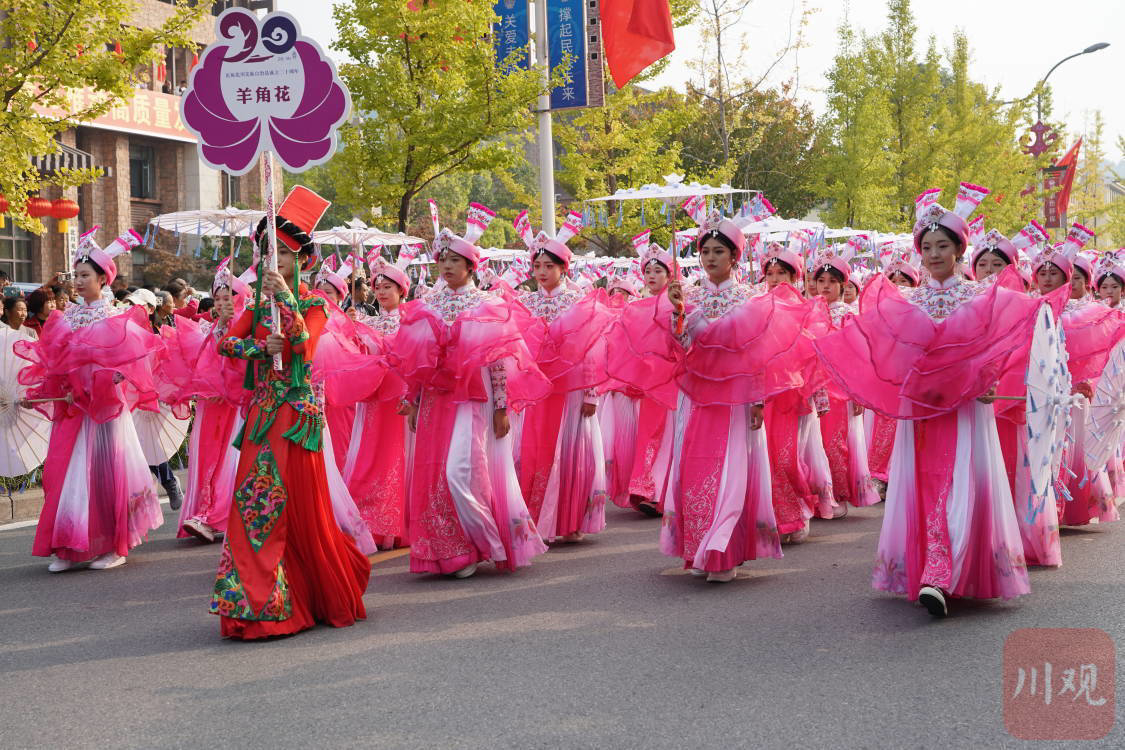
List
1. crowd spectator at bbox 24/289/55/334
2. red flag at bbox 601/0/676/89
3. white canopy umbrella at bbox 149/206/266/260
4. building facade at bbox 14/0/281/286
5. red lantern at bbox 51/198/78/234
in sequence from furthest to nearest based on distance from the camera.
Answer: building facade at bbox 14/0/281/286 < red lantern at bbox 51/198/78/234 < red flag at bbox 601/0/676/89 < white canopy umbrella at bbox 149/206/266/260 < crowd spectator at bbox 24/289/55/334

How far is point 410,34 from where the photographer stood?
14578 millimetres

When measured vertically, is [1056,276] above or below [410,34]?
below

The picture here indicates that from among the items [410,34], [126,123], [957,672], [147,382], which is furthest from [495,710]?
[126,123]

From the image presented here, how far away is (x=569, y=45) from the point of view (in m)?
17.2

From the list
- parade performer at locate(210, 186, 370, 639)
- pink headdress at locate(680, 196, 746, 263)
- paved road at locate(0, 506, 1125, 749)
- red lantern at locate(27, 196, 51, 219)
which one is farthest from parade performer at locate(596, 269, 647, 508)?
red lantern at locate(27, 196, 51, 219)

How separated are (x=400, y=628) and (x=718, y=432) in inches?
82.0

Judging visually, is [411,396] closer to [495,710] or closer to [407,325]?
[407,325]

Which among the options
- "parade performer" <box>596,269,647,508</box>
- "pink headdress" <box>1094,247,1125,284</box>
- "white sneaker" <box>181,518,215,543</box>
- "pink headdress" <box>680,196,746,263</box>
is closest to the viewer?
"pink headdress" <box>680,196,746,263</box>

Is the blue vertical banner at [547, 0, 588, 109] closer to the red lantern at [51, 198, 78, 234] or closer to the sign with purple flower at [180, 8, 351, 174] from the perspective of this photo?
the red lantern at [51, 198, 78, 234]

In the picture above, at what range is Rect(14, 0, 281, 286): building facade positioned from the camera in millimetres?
29156

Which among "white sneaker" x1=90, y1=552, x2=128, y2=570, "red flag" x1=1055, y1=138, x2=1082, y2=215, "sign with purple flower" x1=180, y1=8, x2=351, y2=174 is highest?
"red flag" x1=1055, y1=138, x2=1082, y2=215

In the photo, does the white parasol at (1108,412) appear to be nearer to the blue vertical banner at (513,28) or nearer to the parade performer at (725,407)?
the parade performer at (725,407)

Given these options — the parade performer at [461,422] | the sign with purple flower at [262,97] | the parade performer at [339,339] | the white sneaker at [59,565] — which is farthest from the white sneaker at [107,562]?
the sign with purple flower at [262,97]

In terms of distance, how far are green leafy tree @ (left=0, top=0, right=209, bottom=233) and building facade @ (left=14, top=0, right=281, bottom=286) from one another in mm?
16112
